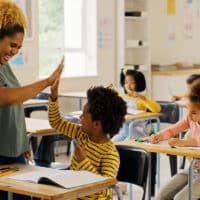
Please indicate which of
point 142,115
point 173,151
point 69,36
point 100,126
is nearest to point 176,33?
point 69,36

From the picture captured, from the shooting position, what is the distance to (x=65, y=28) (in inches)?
310

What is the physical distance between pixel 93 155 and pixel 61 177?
0.40m

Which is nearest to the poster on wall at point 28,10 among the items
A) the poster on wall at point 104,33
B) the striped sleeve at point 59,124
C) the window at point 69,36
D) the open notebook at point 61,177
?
the window at point 69,36

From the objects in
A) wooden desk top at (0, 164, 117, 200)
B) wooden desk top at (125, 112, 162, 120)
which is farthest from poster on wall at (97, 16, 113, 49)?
wooden desk top at (0, 164, 117, 200)

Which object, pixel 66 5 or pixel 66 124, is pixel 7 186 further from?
pixel 66 5

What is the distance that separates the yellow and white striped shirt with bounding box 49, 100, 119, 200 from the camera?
258 cm

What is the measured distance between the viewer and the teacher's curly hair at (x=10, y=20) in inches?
96.0

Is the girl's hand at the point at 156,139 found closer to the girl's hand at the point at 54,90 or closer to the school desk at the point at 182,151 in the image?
the school desk at the point at 182,151

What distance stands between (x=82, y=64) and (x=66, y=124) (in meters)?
5.27

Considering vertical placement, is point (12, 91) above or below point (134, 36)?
below

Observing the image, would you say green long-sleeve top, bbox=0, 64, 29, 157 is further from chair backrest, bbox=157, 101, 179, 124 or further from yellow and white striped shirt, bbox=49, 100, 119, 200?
chair backrest, bbox=157, 101, 179, 124

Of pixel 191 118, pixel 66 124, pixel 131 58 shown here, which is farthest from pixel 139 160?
pixel 131 58

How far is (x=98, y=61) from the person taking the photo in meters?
8.11

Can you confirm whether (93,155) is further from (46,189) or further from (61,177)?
(46,189)
